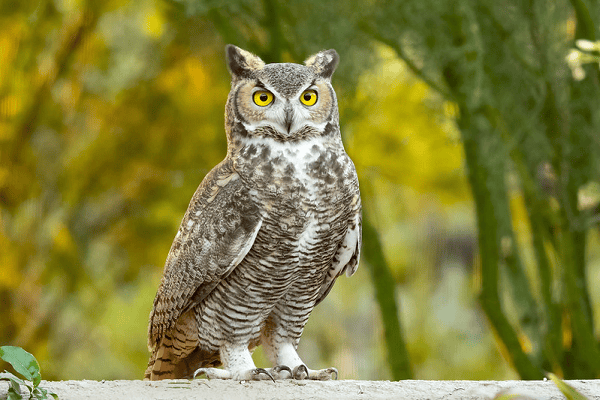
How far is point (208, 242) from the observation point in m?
1.69

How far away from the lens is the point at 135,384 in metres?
1.61

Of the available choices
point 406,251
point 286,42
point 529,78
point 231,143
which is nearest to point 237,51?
point 231,143

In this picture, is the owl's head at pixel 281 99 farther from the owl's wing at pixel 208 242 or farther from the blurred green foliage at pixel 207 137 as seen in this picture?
the blurred green foliage at pixel 207 137

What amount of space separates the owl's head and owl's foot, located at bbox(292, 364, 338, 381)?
28.8 inches

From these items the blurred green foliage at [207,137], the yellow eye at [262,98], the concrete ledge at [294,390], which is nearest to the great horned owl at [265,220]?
the yellow eye at [262,98]

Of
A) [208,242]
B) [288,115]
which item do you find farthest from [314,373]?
[288,115]

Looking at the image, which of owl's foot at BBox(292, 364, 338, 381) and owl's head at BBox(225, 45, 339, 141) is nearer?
owl's head at BBox(225, 45, 339, 141)

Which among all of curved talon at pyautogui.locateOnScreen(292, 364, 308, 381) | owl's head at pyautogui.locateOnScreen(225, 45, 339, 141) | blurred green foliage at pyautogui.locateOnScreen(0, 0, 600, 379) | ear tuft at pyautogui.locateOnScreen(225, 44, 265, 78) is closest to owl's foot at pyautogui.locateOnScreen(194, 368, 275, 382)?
curved talon at pyautogui.locateOnScreen(292, 364, 308, 381)

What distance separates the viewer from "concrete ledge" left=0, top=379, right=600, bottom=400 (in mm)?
1543

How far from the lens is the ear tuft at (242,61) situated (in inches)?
66.2

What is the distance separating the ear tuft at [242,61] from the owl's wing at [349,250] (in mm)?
479

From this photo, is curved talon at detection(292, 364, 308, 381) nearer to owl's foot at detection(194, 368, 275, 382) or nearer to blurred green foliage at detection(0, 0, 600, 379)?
owl's foot at detection(194, 368, 275, 382)

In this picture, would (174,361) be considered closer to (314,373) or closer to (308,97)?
(314,373)

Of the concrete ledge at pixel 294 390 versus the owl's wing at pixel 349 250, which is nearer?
the concrete ledge at pixel 294 390
